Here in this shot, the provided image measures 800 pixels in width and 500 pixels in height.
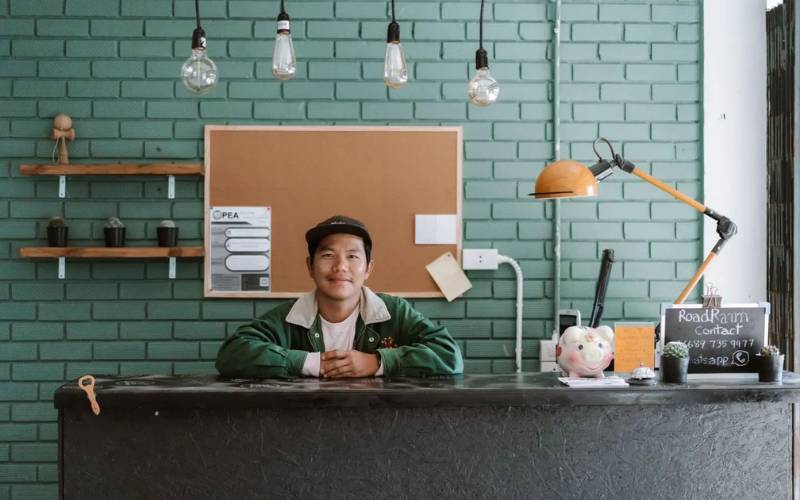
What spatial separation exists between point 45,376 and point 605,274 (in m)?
2.76

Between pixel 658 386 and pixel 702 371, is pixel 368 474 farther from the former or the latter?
pixel 702 371

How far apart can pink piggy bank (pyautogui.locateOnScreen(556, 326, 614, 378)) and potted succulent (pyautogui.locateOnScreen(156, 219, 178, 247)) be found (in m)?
A: 2.11

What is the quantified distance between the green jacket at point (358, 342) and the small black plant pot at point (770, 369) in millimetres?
943

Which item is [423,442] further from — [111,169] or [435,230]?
[111,169]

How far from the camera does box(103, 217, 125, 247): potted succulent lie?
3.76m

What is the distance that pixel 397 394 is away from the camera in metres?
2.16

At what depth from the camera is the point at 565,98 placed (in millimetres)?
3949

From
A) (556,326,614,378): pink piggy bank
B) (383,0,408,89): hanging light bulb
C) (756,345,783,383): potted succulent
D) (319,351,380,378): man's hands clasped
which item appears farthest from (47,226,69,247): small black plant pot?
(756,345,783,383): potted succulent

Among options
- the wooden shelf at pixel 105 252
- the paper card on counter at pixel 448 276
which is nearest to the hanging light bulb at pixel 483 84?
the paper card on counter at pixel 448 276

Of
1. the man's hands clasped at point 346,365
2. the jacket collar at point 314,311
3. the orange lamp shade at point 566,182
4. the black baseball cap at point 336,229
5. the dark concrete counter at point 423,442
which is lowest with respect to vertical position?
the dark concrete counter at point 423,442

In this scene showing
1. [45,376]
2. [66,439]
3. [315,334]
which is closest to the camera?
[66,439]

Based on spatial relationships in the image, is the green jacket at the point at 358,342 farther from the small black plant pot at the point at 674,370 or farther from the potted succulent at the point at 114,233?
the potted succulent at the point at 114,233

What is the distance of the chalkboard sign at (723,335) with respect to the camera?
246 cm

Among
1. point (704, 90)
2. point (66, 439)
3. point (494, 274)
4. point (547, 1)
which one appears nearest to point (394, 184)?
point (494, 274)
